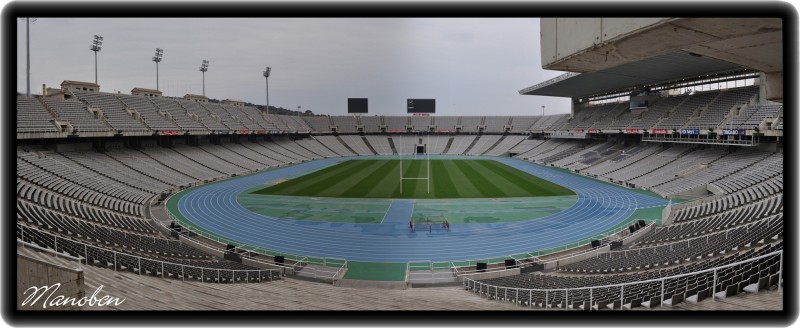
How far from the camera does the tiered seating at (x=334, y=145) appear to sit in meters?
57.7

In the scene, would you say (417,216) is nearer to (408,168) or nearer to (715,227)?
(715,227)

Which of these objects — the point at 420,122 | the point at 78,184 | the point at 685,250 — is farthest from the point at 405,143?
the point at 685,250

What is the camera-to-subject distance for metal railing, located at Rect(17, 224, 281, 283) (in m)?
7.80

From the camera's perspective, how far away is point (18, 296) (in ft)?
13.5

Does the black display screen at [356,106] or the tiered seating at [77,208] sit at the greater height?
the black display screen at [356,106]

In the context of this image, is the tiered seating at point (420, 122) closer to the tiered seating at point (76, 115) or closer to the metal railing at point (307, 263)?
the tiered seating at point (76, 115)

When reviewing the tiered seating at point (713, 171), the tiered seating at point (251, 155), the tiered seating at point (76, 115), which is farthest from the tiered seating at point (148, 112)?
the tiered seating at point (713, 171)

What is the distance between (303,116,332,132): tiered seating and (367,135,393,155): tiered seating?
23.2ft

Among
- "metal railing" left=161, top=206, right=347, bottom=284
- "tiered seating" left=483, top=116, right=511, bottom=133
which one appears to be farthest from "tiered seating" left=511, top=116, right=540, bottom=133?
"metal railing" left=161, top=206, right=347, bottom=284

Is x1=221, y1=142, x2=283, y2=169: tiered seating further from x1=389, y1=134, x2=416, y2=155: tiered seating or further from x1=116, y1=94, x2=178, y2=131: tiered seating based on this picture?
x1=389, y1=134, x2=416, y2=155: tiered seating

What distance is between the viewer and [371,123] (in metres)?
68.3

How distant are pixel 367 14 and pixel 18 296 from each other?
4.62 meters

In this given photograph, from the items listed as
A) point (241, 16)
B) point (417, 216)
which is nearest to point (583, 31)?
point (241, 16)

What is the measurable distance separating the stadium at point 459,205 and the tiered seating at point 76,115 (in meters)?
0.16
